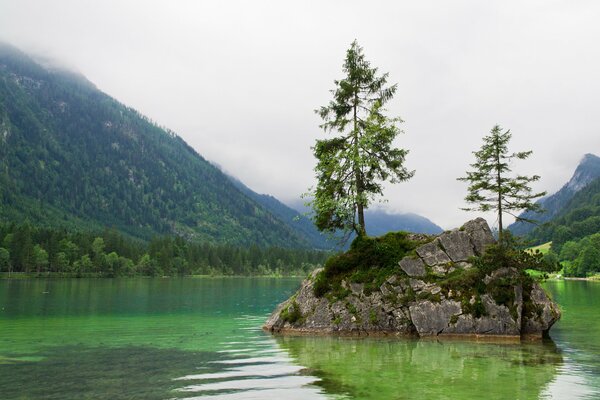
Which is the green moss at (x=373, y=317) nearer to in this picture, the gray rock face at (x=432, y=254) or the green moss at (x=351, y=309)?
the green moss at (x=351, y=309)

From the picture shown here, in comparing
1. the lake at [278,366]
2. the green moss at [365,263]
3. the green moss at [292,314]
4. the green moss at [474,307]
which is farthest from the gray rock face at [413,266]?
the green moss at [292,314]

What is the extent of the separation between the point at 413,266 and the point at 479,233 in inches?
245

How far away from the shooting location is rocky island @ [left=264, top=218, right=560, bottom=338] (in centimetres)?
2944

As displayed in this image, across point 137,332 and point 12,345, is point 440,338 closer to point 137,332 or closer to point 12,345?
point 137,332

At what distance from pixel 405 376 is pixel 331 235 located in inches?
784

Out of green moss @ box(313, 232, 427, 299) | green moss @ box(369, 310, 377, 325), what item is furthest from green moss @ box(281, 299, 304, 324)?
green moss @ box(369, 310, 377, 325)

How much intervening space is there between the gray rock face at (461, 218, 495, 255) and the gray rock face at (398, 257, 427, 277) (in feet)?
15.3

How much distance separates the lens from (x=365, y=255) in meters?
34.2

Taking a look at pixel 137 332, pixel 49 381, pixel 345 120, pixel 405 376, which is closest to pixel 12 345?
pixel 137 332

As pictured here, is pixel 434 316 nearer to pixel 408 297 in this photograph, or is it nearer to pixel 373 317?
pixel 408 297

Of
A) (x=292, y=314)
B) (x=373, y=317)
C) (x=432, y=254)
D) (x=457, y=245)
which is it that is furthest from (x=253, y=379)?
(x=457, y=245)

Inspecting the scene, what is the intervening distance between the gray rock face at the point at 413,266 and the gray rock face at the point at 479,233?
4.66 m

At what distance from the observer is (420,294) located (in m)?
30.3

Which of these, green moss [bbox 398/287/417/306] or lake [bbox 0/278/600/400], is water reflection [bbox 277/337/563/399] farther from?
green moss [bbox 398/287/417/306]
